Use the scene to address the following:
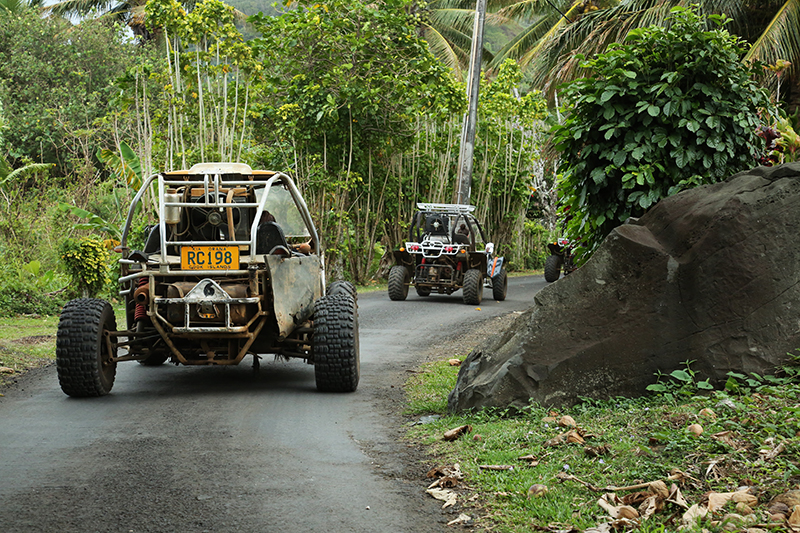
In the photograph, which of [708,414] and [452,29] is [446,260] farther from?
[452,29]

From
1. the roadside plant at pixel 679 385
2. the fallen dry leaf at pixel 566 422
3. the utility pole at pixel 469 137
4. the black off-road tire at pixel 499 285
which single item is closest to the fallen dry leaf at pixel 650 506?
the fallen dry leaf at pixel 566 422

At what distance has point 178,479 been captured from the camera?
523cm

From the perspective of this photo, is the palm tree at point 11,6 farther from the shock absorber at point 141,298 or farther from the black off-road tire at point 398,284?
the shock absorber at point 141,298

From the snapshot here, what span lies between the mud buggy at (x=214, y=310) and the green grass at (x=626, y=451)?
2.02 metres

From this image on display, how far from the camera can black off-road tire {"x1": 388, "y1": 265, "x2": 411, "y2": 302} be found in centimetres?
1806

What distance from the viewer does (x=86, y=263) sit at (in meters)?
14.8

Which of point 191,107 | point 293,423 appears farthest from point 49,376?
point 191,107

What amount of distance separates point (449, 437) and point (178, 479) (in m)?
1.95

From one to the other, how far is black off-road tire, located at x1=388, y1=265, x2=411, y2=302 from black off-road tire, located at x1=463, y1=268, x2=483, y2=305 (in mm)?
1316

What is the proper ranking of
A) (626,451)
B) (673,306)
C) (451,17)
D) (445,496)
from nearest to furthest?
(445,496) < (626,451) < (673,306) < (451,17)

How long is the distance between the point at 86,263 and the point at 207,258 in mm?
7777

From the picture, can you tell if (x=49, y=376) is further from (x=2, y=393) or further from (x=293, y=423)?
(x=293, y=423)

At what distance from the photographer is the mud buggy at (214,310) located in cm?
769

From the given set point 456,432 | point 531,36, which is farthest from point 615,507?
point 531,36
